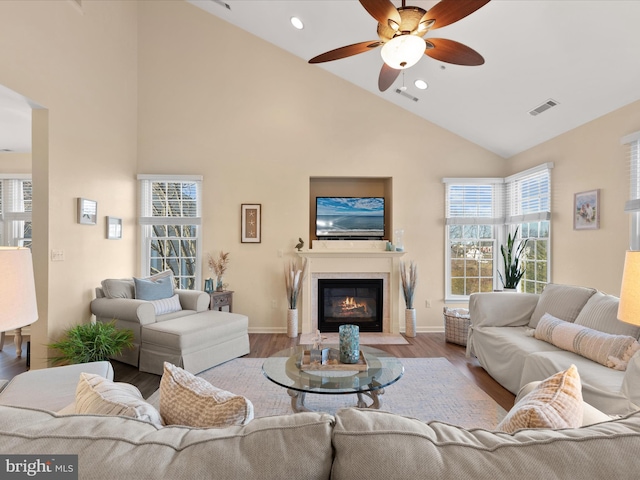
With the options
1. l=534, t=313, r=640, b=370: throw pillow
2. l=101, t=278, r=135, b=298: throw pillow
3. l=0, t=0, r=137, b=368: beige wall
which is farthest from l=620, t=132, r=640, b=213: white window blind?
l=0, t=0, r=137, b=368: beige wall

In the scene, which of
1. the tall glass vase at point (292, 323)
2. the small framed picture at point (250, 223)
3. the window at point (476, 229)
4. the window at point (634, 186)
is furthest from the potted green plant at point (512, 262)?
the small framed picture at point (250, 223)

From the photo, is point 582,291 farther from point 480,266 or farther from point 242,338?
point 242,338

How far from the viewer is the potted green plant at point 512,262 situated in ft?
15.0

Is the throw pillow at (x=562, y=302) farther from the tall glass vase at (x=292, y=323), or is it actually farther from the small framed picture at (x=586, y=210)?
the tall glass vase at (x=292, y=323)

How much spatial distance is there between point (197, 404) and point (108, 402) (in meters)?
0.24

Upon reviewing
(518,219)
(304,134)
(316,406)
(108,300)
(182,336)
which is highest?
(304,134)

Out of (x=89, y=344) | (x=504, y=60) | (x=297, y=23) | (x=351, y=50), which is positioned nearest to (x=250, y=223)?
(x=89, y=344)

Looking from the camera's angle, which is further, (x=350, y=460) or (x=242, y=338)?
(x=242, y=338)

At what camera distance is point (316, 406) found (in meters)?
2.85

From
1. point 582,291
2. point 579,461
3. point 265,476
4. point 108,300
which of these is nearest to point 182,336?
point 108,300

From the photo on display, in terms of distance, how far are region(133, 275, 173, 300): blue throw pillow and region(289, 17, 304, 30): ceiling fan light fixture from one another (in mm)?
3452

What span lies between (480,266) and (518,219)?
90 cm

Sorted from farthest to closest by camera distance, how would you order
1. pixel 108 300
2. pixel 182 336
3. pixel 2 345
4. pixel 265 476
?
pixel 2 345 → pixel 108 300 → pixel 182 336 → pixel 265 476

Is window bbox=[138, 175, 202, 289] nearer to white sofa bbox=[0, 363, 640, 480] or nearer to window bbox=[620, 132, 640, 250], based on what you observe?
white sofa bbox=[0, 363, 640, 480]
